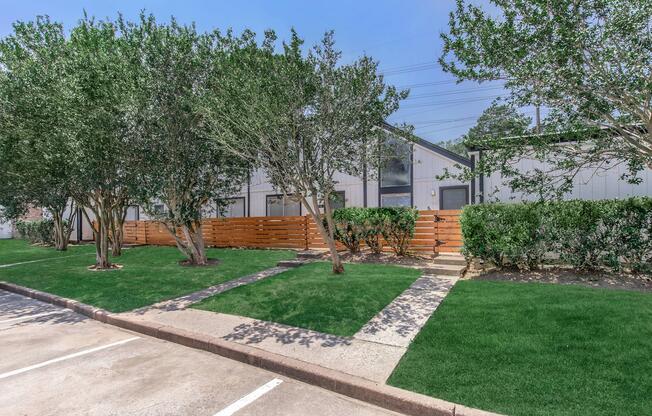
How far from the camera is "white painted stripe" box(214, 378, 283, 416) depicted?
3322 mm

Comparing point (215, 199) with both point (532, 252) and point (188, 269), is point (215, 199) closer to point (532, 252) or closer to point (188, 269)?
point (188, 269)

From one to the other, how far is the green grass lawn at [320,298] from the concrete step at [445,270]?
298mm

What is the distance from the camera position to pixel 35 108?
8922 millimetres

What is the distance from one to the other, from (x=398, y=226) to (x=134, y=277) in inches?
289

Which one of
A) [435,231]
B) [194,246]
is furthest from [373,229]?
[194,246]

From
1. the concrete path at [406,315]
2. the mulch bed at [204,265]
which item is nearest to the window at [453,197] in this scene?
the concrete path at [406,315]

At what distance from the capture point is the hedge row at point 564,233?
7016 mm

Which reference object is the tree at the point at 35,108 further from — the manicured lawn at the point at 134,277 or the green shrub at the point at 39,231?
the green shrub at the point at 39,231

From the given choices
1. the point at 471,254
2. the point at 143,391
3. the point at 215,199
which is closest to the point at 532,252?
the point at 471,254

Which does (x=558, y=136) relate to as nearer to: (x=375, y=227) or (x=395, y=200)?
(x=375, y=227)

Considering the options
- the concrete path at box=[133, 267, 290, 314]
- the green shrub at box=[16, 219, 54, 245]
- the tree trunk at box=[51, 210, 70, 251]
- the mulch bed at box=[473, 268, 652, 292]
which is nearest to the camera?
the mulch bed at box=[473, 268, 652, 292]

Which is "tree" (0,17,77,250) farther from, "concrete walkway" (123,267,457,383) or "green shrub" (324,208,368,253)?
"green shrub" (324,208,368,253)

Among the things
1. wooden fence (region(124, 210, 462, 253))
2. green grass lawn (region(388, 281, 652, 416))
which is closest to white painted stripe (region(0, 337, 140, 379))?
green grass lawn (region(388, 281, 652, 416))

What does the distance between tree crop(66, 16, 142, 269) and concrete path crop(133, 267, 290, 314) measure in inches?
145
